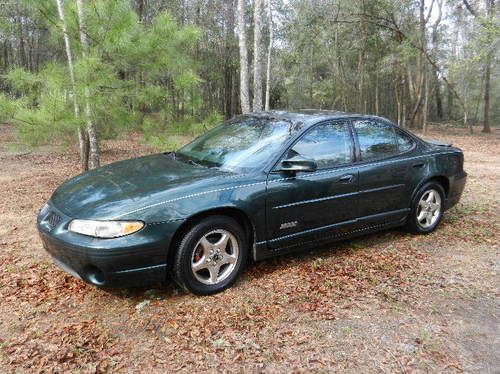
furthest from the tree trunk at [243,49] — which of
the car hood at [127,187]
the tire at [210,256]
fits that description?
the tire at [210,256]

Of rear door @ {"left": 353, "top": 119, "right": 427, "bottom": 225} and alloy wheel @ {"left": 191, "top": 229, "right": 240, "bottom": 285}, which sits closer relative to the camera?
alloy wheel @ {"left": 191, "top": 229, "right": 240, "bottom": 285}

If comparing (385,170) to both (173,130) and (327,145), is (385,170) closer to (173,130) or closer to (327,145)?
(327,145)

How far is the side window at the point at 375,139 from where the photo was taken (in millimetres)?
4785

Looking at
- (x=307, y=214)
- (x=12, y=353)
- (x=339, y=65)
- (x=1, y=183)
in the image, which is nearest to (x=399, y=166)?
(x=307, y=214)

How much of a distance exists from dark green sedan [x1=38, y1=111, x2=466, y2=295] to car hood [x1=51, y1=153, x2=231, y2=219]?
1 cm

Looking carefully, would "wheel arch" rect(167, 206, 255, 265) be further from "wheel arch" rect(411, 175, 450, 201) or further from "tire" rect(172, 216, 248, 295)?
"wheel arch" rect(411, 175, 450, 201)

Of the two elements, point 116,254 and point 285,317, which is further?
point 285,317

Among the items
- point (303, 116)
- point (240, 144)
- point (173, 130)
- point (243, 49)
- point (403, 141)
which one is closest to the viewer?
point (240, 144)

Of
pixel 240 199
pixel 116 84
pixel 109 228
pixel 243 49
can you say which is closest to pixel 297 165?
pixel 240 199

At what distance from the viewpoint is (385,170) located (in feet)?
15.9

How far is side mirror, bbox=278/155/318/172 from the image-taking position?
3.96m

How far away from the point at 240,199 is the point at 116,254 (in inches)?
44.7

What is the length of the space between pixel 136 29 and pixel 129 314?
4.65 m

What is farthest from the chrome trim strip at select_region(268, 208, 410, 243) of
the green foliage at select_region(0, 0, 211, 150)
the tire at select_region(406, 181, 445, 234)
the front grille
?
the green foliage at select_region(0, 0, 211, 150)
